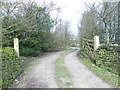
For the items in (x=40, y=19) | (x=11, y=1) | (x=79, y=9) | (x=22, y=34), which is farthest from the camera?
(x=79, y=9)

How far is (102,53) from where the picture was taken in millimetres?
4184

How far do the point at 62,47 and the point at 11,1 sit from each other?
10.4 m

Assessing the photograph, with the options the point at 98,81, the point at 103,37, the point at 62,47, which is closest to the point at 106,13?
the point at 103,37

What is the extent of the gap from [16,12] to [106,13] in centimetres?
541

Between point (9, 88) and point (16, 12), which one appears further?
point (16, 12)

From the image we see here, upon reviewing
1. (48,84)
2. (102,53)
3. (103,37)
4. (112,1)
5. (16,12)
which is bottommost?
(48,84)

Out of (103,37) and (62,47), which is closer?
(103,37)

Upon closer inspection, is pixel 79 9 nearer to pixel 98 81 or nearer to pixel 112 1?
pixel 112 1

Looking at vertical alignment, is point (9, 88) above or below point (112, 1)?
below

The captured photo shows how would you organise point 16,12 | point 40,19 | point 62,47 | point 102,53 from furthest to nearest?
point 62,47 → point 40,19 → point 16,12 → point 102,53

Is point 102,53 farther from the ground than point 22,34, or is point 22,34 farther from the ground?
point 22,34

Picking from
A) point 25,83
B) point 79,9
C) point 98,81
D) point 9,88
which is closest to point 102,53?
point 98,81

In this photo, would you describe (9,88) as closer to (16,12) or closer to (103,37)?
(16,12)

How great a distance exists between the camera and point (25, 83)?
2516 millimetres
